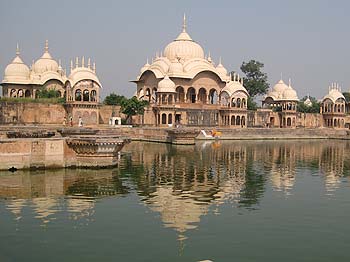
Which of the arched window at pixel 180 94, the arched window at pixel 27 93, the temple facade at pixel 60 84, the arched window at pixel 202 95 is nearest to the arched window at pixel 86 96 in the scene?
the temple facade at pixel 60 84

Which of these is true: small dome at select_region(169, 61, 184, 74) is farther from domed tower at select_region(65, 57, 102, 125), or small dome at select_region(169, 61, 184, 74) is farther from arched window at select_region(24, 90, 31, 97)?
arched window at select_region(24, 90, 31, 97)

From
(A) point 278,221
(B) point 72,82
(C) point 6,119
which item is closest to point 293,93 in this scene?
(B) point 72,82

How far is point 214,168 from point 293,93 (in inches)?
1278

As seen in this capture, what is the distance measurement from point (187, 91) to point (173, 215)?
31.7m

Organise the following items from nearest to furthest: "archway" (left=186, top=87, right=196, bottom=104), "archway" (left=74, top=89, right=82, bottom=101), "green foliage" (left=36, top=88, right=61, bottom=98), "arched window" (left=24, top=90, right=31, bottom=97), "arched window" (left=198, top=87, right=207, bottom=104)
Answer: "archway" (left=74, top=89, right=82, bottom=101) < "green foliage" (left=36, top=88, right=61, bottom=98) < "arched window" (left=24, top=90, right=31, bottom=97) < "archway" (left=186, top=87, right=196, bottom=104) < "arched window" (left=198, top=87, right=207, bottom=104)

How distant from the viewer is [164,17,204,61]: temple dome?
138 ft

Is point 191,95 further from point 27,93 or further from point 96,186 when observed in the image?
point 96,186

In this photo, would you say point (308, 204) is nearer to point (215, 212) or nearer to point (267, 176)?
point (215, 212)

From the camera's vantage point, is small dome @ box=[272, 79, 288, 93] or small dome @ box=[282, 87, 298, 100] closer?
small dome @ box=[282, 87, 298, 100]

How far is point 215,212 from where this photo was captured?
9.42 metres

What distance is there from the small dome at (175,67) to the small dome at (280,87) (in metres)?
14.6

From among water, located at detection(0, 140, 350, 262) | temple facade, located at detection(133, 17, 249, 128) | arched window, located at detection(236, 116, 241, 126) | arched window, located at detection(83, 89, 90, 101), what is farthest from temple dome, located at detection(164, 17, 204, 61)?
water, located at detection(0, 140, 350, 262)

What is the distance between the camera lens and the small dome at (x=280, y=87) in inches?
2005

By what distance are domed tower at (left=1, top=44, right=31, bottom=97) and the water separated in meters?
25.9
